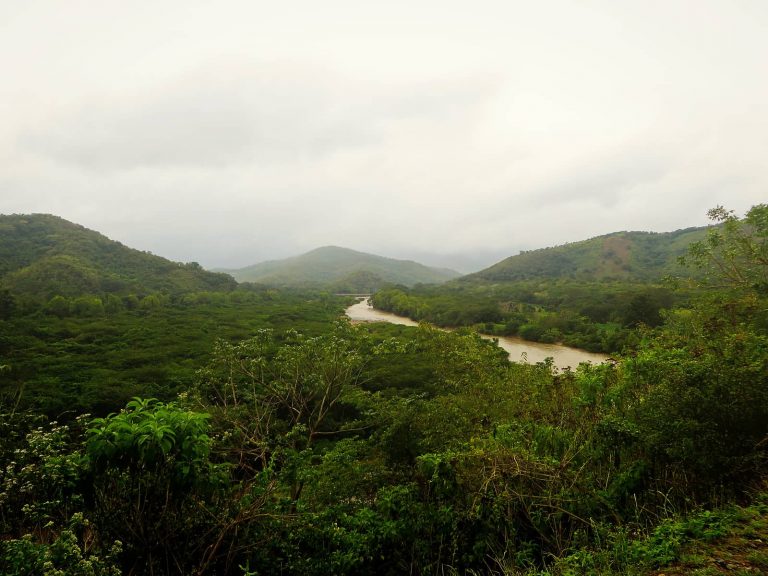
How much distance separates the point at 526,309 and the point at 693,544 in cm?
8126

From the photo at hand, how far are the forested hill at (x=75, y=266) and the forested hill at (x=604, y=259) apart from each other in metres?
116

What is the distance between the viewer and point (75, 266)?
92.6 meters

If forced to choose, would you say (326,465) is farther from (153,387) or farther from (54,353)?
(54,353)

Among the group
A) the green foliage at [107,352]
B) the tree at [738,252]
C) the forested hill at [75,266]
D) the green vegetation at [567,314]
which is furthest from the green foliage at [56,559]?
the forested hill at [75,266]

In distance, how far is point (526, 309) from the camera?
273 ft

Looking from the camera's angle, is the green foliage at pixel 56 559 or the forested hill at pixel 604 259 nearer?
the green foliage at pixel 56 559

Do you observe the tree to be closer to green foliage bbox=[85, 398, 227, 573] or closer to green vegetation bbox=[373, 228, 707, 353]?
green vegetation bbox=[373, 228, 707, 353]

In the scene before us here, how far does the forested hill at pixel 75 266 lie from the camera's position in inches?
3238

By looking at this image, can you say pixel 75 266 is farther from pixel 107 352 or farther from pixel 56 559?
pixel 56 559

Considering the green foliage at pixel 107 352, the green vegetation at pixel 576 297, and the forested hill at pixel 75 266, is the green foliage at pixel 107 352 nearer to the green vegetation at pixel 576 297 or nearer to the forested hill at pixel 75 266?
the forested hill at pixel 75 266

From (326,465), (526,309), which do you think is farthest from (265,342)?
(526,309)

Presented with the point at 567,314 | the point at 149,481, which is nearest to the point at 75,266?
the point at 567,314

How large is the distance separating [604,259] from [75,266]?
167954 mm

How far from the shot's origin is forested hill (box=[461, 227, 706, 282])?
138 meters
